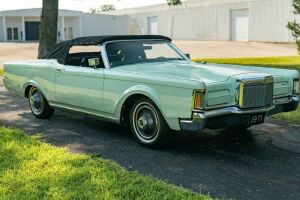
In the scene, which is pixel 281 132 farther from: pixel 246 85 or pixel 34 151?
pixel 34 151

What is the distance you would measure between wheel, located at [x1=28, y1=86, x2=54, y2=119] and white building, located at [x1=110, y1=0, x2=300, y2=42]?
36.0m

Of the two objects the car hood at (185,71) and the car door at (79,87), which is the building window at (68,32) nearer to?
the car door at (79,87)

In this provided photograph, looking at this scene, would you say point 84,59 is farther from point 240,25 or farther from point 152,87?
point 240,25

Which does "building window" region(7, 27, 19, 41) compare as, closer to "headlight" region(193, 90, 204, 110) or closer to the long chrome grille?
the long chrome grille

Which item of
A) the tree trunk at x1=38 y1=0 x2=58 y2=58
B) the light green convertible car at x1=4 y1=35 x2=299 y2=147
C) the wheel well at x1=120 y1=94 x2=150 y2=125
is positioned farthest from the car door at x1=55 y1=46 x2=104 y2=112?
the tree trunk at x1=38 y1=0 x2=58 y2=58

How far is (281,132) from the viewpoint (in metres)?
6.99

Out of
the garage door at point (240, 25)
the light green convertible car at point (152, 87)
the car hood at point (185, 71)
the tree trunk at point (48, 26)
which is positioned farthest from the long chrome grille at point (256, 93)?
the garage door at point (240, 25)

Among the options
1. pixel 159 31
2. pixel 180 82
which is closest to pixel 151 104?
pixel 180 82

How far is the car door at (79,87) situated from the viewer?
662cm

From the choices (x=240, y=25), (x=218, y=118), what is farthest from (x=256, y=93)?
(x=240, y=25)

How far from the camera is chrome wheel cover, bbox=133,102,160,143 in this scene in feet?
19.4

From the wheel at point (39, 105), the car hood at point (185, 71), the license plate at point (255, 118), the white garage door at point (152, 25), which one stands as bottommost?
the wheel at point (39, 105)

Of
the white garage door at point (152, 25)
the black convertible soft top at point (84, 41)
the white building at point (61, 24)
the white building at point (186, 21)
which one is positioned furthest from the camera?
the white garage door at point (152, 25)

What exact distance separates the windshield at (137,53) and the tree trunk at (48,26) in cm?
873
